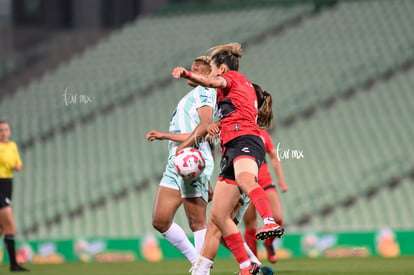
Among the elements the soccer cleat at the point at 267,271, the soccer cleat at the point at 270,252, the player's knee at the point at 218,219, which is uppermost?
the player's knee at the point at 218,219

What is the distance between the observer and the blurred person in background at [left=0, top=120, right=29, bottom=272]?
35.8 ft

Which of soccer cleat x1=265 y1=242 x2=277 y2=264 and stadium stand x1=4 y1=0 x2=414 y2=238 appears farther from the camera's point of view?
stadium stand x1=4 y1=0 x2=414 y2=238

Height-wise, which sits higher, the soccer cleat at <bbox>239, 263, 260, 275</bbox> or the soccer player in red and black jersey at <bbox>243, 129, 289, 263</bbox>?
the soccer player in red and black jersey at <bbox>243, 129, 289, 263</bbox>

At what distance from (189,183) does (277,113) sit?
36.9ft

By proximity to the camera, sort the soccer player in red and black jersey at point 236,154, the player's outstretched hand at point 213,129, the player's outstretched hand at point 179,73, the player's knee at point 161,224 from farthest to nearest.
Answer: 1. the player's knee at point 161,224
2. the player's outstretched hand at point 213,129
3. the soccer player in red and black jersey at point 236,154
4. the player's outstretched hand at point 179,73

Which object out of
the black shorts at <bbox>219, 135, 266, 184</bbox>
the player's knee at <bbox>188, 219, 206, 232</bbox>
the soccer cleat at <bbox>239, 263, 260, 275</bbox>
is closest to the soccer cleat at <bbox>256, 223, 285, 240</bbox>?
the soccer cleat at <bbox>239, 263, 260, 275</bbox>

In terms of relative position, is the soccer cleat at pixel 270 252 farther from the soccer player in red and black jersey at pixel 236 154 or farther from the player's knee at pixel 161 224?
the soccer player in red and black jersey at pixel 236 154

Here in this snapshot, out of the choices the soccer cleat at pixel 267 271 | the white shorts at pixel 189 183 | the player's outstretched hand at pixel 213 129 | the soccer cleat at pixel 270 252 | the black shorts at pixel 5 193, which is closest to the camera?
the soccer cleat at pixel 267 271

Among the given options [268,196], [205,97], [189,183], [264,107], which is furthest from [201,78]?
[268,196]

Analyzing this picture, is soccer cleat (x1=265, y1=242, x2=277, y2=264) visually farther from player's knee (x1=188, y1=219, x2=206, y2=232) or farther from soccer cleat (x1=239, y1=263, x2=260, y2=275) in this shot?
soccer cleat (x1=239, y1=263, x2=260, y2=275)

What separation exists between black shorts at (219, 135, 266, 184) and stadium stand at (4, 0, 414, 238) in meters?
9.07

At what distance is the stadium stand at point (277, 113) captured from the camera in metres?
17.4

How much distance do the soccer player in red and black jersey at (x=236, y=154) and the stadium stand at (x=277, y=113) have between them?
905cm

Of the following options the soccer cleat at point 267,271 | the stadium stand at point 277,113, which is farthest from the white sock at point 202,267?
the stadium stand at point 277,113
